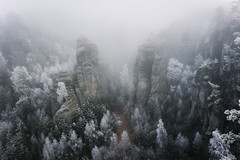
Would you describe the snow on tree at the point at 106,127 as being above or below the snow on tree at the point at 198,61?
below

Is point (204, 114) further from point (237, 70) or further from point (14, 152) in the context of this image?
point (14, 152)

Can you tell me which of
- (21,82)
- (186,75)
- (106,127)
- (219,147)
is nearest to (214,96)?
(219,147)

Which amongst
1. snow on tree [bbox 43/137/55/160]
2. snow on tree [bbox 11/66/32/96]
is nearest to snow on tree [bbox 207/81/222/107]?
snow on tree [bbox 43/137/55/160]

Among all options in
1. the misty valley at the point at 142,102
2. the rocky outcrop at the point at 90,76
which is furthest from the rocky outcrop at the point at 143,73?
the rocky outcrop at the point at 90,76

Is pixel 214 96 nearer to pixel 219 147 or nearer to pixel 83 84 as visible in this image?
pixel 219 147

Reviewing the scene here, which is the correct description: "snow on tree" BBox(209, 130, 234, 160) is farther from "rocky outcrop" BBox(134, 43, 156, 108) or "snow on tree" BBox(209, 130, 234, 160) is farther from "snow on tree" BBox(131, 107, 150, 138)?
"rocky outcrop" BBox(134, 43, 156, 108)

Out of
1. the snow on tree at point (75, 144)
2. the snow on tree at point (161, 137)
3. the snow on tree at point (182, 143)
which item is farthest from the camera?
the snow on tree at point (75, 144)

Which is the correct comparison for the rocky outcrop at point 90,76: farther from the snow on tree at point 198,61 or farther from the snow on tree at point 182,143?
the snow on tree at point 182,143
